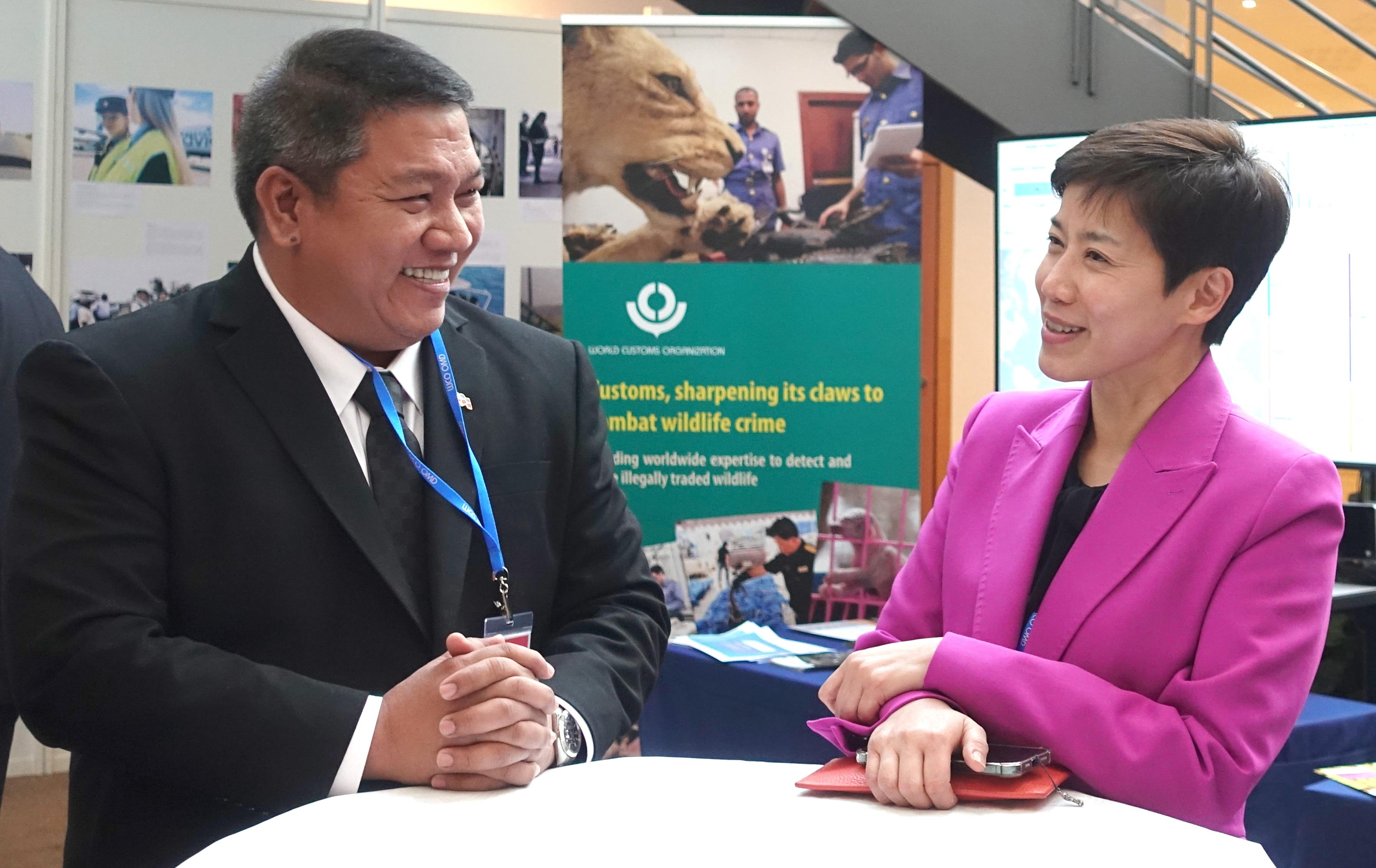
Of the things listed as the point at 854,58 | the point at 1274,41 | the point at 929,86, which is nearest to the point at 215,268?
the point at 854,58

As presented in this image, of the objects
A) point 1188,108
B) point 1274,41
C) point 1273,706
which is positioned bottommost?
point 1273,706

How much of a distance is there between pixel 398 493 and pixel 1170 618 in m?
1.02

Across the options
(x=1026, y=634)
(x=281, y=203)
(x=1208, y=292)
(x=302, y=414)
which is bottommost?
(x=1026, y=634)

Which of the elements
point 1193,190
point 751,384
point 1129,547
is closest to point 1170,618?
point 1129,547

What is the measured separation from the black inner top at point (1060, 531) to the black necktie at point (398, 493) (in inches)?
32.4

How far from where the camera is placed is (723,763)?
4.72 ft

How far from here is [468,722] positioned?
1.39 m

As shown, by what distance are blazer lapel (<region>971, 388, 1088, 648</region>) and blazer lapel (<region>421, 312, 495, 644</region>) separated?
70 centimetres

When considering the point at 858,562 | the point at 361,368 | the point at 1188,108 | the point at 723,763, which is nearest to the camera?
the point at 723,763

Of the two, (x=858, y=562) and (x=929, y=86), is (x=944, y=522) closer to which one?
(x=858, y=562)

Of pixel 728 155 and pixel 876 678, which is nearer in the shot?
pixel 876 678

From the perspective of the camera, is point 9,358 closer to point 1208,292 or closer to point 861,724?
point 861,724

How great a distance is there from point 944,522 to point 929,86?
3.60 m

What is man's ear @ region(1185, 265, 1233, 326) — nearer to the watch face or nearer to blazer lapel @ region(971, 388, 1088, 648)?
blazer lapel @ region(971, 388, 1088, 648)
